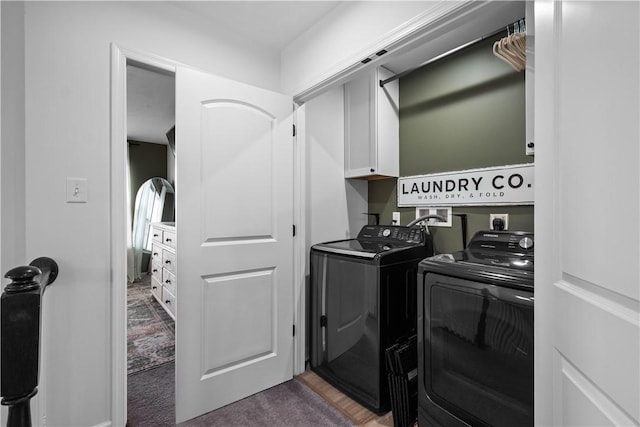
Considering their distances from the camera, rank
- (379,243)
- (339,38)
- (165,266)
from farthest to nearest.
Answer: (165,266) < (379,243) < (339,38)

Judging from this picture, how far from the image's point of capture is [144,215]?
504cm

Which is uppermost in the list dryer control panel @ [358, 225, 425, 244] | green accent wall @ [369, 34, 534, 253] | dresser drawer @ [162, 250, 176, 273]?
green accent wall @ [369, 34, 534, 253]

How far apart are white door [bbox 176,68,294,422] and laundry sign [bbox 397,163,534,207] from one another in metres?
1.00

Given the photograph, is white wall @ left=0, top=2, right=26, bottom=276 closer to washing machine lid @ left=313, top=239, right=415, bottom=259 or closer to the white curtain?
washing machine lid @ left=313, top=239, right=415, bottom=259

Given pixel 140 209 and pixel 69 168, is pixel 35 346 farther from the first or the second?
pixel 140 209

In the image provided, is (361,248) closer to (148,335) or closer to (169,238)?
(169,238)

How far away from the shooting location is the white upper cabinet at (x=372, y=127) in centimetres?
231

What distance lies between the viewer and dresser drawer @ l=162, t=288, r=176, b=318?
119 inches

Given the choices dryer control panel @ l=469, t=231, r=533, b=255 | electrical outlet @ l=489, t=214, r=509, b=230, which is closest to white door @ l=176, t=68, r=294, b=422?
dryer control panel @ l=469, t=231, r=533, b=255

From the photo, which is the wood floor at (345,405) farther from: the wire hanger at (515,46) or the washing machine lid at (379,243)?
the wire hanger at (515,46)

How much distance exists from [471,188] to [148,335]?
10.2 feet

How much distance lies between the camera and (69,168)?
1411mm

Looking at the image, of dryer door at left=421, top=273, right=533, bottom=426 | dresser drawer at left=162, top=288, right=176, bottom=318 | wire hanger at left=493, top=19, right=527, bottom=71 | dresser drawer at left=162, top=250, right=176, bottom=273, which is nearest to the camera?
dryer door at left=421, top=273, right=533, bottom=426

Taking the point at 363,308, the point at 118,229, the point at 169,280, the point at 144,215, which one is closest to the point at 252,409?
the point at 363,308
